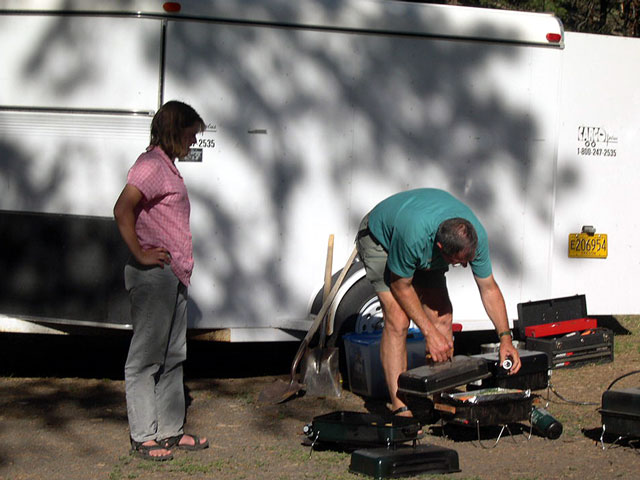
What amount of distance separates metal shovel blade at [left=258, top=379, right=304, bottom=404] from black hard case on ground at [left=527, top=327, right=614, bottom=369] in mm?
1860

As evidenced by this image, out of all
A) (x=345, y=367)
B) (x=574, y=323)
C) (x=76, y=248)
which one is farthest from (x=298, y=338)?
(x=574, y=323)

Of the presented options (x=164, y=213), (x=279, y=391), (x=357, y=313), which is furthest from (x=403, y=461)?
(x=357, y=313)

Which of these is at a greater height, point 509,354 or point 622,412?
point 509,354

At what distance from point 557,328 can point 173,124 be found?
11.9 ft

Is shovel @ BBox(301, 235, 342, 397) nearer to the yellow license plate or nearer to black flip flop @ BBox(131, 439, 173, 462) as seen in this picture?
black flip flop @ BBox(131, 439, 173, 462)

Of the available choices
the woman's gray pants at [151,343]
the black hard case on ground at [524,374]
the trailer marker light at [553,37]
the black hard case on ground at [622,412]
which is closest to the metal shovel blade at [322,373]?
the black hard case on ground at [524,374]

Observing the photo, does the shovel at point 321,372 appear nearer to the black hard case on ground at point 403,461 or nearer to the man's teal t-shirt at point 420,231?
the man's teal t-shirt at point 420,231

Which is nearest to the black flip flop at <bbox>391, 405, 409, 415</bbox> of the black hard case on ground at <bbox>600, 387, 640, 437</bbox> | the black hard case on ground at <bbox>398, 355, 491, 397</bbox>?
the black hard case on ground at <bbox>398, 355, 491, 397</bbox>

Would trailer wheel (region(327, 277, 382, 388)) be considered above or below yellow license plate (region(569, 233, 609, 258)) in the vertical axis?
below

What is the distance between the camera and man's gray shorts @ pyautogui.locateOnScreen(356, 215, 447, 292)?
552 centimetres

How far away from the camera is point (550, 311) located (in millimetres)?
7043

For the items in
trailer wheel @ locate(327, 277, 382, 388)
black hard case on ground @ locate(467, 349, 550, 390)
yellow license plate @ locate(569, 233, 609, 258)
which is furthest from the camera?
yellow license plate @ locate(569, 233, 609, 258)

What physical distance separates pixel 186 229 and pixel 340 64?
2331mm

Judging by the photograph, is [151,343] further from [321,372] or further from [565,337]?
[565,337]
